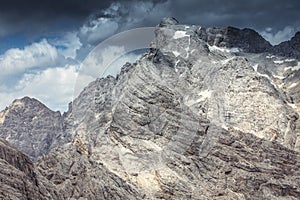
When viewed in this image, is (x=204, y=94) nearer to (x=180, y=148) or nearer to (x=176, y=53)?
(x=176, y=53)

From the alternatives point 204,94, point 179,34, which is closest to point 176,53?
point 179,34

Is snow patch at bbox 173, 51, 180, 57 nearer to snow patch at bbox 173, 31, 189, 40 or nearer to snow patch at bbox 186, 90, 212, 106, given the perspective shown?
snow patch at bbox 173, 31, 189, 40

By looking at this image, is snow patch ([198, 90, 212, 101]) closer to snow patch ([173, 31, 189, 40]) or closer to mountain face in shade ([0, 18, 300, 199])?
mountain face in shade ([0, 18, 300, 199])

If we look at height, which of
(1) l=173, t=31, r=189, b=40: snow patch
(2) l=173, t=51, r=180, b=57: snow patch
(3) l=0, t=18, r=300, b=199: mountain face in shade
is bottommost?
(3) l=0, t=18, r=300, b=199: mountain face in shade

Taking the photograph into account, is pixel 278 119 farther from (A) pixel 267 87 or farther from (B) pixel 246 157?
(B) pixel 246 157

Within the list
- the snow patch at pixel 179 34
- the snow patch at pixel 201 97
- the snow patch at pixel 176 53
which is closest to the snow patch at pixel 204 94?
the snow patch at pixel 201 97

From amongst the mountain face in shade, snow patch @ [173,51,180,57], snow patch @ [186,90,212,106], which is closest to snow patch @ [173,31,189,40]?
snow patch @ [173,51,180,57]

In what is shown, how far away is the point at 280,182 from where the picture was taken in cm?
11575

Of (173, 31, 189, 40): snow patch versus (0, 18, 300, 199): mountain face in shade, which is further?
(173, 31, 189, 40): snow patch

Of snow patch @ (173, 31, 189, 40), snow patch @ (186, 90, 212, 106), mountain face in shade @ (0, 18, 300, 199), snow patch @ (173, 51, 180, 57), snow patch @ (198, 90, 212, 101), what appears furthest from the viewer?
snow patch @ (173, 31, 189, 40)

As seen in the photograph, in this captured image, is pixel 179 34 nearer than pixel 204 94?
No

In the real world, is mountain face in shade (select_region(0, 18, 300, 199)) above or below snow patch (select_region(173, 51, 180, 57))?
below

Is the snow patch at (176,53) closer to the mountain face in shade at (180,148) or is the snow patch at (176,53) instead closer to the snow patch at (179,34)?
the snow patch at (179,34)

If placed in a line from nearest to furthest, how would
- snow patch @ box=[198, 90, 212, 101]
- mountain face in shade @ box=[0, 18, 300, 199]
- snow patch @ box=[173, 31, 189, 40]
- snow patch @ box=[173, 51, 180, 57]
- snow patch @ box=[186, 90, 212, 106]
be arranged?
mountain face in shade @ box=[0, 18, 300, 199] < snow patch @ box=[186, 90, 212, 106] < snow patch @ box=[198, 90, 212, 101] < snow patch @ box=[173, 51, 180, 57] < snow patch @ box=[173, 31, 189, 40]
